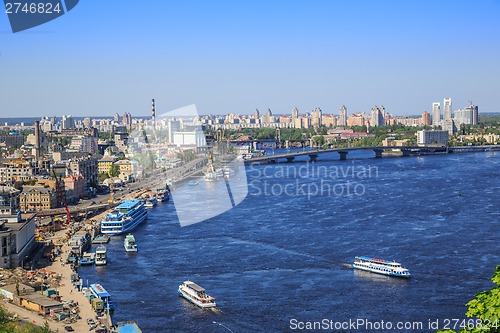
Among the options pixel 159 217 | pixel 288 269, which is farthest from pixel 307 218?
pixel 288 269

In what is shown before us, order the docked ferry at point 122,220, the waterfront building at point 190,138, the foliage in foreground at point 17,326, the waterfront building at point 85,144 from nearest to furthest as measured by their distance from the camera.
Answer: the foliage in foreground at point 17,326
the docked ferry at point 122,220
the waterfront building at point 85,144
the waterfront building at point 190,138

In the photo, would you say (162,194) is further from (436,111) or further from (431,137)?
(436,111)

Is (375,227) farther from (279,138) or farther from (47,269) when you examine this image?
(279,138)

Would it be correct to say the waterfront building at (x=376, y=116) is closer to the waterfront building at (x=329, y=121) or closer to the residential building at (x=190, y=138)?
the waterfront building at (x=329, y=121)

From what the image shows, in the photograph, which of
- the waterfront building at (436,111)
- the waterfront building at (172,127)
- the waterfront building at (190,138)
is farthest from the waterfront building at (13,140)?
the waterfront building at (436,111)

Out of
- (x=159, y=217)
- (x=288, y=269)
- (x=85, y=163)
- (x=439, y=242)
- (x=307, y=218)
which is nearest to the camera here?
(x=288, y=269)

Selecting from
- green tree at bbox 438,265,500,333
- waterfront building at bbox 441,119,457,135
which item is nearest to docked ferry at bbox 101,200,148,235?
green tree at bbox 438,265,500,333
